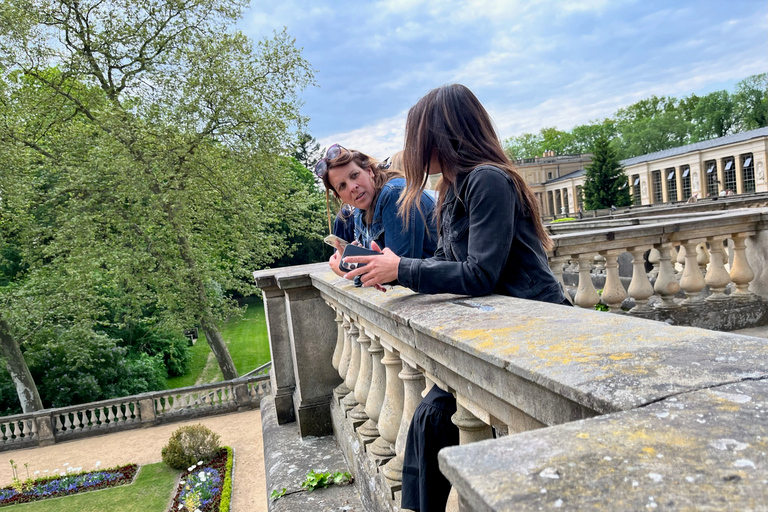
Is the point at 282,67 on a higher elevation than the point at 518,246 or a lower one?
higher

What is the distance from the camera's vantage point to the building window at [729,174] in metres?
45.4

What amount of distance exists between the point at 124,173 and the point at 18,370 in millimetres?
6473

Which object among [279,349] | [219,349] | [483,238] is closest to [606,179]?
[219,349]

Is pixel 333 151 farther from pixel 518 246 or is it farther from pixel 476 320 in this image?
pixel 476 320

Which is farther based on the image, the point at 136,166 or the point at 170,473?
the point at 136,166

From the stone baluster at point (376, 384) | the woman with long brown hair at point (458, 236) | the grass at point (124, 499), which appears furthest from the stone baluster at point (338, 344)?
the grass at point (124, 499)

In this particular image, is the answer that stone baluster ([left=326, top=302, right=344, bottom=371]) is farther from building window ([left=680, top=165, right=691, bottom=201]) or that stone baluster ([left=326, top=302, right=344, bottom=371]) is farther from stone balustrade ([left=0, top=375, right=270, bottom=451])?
building window ([left=680, top=165, right=691, bottom=201])

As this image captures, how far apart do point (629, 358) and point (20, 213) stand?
18.1 m

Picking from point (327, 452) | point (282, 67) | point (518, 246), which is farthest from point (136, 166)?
point (518, 246)

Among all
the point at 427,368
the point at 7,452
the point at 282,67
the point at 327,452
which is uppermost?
the point at 282,67

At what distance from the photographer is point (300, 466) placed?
3592mm

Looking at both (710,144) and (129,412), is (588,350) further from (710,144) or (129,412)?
(710,144)

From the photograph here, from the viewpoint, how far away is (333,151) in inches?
120

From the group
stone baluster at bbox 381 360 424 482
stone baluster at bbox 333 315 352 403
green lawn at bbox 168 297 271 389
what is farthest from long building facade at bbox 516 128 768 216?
stone baluster at bbox 381 360 424 482
